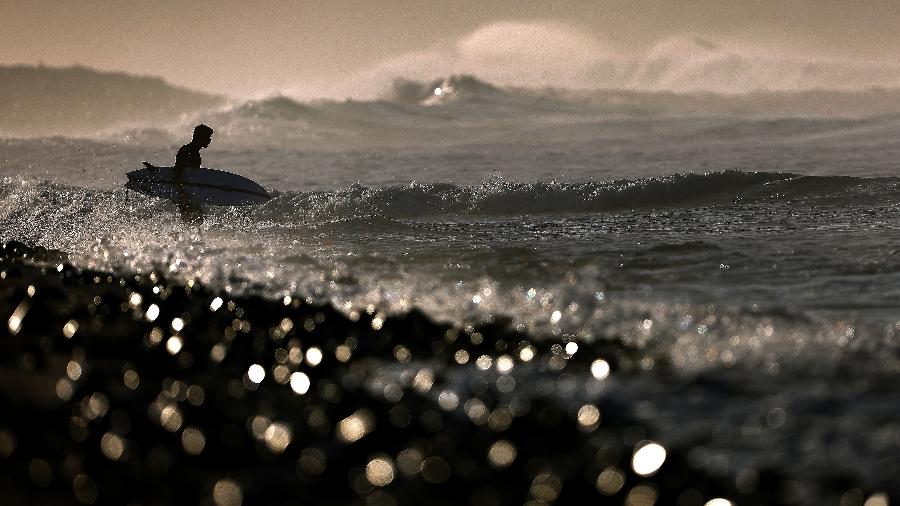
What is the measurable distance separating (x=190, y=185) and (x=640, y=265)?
10.1 metres

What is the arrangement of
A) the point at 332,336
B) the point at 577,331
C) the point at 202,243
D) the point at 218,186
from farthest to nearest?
the point at 218,186
the point at 202,243
the point at 577,331
the point at 332,336

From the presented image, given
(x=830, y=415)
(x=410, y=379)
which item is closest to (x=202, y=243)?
(x=410, y=379)

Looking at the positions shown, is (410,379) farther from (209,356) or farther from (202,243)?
(202,243)

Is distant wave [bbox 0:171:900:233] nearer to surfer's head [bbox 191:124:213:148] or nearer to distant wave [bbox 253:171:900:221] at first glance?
distant wave [bbox 253:171:900:221]

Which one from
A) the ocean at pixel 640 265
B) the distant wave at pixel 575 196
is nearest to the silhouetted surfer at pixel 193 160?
the ocean at pixel 640 265

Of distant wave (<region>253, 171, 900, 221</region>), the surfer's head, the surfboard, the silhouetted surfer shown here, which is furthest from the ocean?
the surfer's head

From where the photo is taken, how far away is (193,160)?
57.4 ft

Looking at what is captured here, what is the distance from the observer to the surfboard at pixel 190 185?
17344 mm

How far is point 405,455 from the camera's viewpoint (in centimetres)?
400

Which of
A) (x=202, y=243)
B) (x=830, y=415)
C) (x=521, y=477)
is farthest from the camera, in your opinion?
(x=202, y=243)

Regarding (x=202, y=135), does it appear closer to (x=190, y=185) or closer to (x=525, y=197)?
(x=190, y=185)

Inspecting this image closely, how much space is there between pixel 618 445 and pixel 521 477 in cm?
61

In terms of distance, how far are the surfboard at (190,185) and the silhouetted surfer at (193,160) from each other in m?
0.16

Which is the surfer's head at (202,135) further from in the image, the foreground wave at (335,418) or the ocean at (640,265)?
the foreground wave at (335,418)
